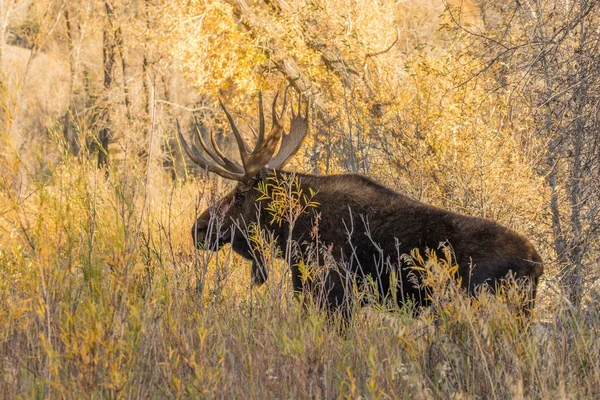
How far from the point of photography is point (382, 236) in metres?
6.00

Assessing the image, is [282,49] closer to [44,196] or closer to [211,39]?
[211,39]

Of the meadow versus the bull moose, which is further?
the bull moose

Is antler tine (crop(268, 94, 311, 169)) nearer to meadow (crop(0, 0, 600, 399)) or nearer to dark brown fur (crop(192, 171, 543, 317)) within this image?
dark brown fur (crop(192, 171, 543, 317))

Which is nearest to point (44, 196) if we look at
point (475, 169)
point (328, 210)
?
point (328, 210)

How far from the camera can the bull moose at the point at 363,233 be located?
536 cm

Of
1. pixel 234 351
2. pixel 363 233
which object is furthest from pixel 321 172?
pixel 234 351

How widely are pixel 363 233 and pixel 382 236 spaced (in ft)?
0.50

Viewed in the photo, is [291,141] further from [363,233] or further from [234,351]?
[234,351]

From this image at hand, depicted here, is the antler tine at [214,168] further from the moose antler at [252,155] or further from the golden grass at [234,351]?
the golden grass at [234,351]

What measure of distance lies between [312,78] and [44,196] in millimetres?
9725

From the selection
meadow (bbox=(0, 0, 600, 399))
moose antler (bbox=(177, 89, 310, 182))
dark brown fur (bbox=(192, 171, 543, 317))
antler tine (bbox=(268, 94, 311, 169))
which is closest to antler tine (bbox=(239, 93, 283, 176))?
moose antler (bbox=(177, 89, 310, 182))

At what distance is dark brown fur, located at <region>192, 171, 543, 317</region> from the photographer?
5387 millimetres

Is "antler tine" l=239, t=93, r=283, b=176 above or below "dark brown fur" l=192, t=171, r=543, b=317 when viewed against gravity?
above

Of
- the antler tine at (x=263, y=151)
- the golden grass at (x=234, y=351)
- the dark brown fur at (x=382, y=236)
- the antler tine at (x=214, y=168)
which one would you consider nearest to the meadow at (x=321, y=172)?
the golden grass at (x=234, y=351)
